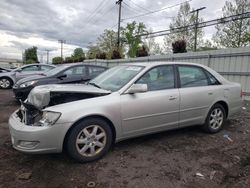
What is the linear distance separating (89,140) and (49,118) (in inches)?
25.9

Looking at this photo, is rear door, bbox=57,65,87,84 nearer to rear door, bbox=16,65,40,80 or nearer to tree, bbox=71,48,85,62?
rear door, bbox=16,65,40,80

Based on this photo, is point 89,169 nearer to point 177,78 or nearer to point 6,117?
point 177,78

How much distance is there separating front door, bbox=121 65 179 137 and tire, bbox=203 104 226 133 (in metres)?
0.88

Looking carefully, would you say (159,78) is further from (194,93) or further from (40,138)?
(40,138)

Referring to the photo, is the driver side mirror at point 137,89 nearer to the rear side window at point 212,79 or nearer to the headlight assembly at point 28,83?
the rear side window at point 212,79

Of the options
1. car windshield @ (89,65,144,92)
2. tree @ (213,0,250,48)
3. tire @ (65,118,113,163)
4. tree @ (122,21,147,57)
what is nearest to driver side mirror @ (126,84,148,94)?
car windshield @ (89,65,144,92)

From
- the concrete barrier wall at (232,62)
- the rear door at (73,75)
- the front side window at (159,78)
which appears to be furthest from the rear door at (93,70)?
the front side window at (159,78)

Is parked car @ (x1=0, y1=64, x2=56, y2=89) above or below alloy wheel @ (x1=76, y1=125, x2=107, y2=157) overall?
above

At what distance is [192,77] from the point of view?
4.24 metres

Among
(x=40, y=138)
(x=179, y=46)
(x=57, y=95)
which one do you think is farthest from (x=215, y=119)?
(x=179, y=46)

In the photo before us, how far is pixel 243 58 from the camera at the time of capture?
23.8 feet

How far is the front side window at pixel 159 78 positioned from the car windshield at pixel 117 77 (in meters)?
0.19

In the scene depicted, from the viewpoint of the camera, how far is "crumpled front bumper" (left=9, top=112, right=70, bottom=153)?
2779 millimetres

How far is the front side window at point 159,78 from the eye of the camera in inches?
145
